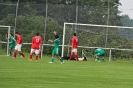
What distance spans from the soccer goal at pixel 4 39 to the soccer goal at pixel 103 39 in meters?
4.67

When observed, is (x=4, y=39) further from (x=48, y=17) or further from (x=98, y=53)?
(x=98, y=53)

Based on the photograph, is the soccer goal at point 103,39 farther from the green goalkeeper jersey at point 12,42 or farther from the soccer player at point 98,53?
the green goalkeeper jersey at point 12,42

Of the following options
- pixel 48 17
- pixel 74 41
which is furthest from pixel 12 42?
pixel 74 41

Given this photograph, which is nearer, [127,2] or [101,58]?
[101,58]

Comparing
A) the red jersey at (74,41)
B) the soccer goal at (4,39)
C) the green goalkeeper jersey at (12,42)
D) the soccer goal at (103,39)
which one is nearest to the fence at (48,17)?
the soccer goal at (4,39)

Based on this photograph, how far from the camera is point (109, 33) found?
42.7 metres

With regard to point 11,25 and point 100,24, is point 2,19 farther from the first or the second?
point 100,24

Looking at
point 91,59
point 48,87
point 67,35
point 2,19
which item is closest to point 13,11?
point 2,19

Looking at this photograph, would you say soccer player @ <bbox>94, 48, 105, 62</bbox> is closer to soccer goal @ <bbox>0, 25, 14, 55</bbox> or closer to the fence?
the fence

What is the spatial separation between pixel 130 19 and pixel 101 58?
444 centimetres

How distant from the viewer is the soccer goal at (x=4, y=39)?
4419cm

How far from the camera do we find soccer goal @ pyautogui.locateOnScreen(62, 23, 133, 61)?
41.8 meters

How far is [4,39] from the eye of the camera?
1779 inches

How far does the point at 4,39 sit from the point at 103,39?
26.8 feet
